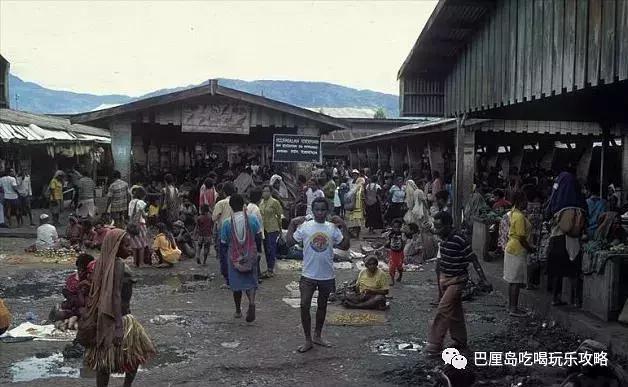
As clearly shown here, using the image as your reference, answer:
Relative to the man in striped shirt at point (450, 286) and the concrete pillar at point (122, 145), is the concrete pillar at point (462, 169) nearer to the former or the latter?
the man in striped shirt at point (450, 286)

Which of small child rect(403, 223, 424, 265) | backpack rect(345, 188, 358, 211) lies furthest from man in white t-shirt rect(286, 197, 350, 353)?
backpack rect(345, 188, 358, 211)

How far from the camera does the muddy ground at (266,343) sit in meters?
6.59

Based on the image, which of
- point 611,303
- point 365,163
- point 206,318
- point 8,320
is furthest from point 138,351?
point 365,163

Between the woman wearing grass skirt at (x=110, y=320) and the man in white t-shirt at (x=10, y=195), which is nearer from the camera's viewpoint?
the woman wearing grass skirt at (x=110, y=320)

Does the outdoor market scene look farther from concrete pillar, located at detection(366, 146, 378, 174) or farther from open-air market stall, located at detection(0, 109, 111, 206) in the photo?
concrete pillar, located at detection(366, 146, 378, 174)

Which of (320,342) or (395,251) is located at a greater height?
(395,251)

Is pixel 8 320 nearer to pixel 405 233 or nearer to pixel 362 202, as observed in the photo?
pixel 405 233

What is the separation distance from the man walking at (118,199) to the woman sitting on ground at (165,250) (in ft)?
8.27

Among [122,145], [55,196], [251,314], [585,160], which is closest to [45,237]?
[122,145]

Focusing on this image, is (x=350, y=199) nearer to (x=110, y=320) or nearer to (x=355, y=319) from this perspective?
(x=355, y=319)

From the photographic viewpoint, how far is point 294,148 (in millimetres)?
16516

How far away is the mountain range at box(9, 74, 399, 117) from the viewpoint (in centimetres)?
8319

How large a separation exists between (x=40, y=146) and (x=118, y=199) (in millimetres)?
7916

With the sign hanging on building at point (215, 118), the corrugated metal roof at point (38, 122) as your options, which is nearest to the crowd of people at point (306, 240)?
the sign hanging on building at point (215, 118)
